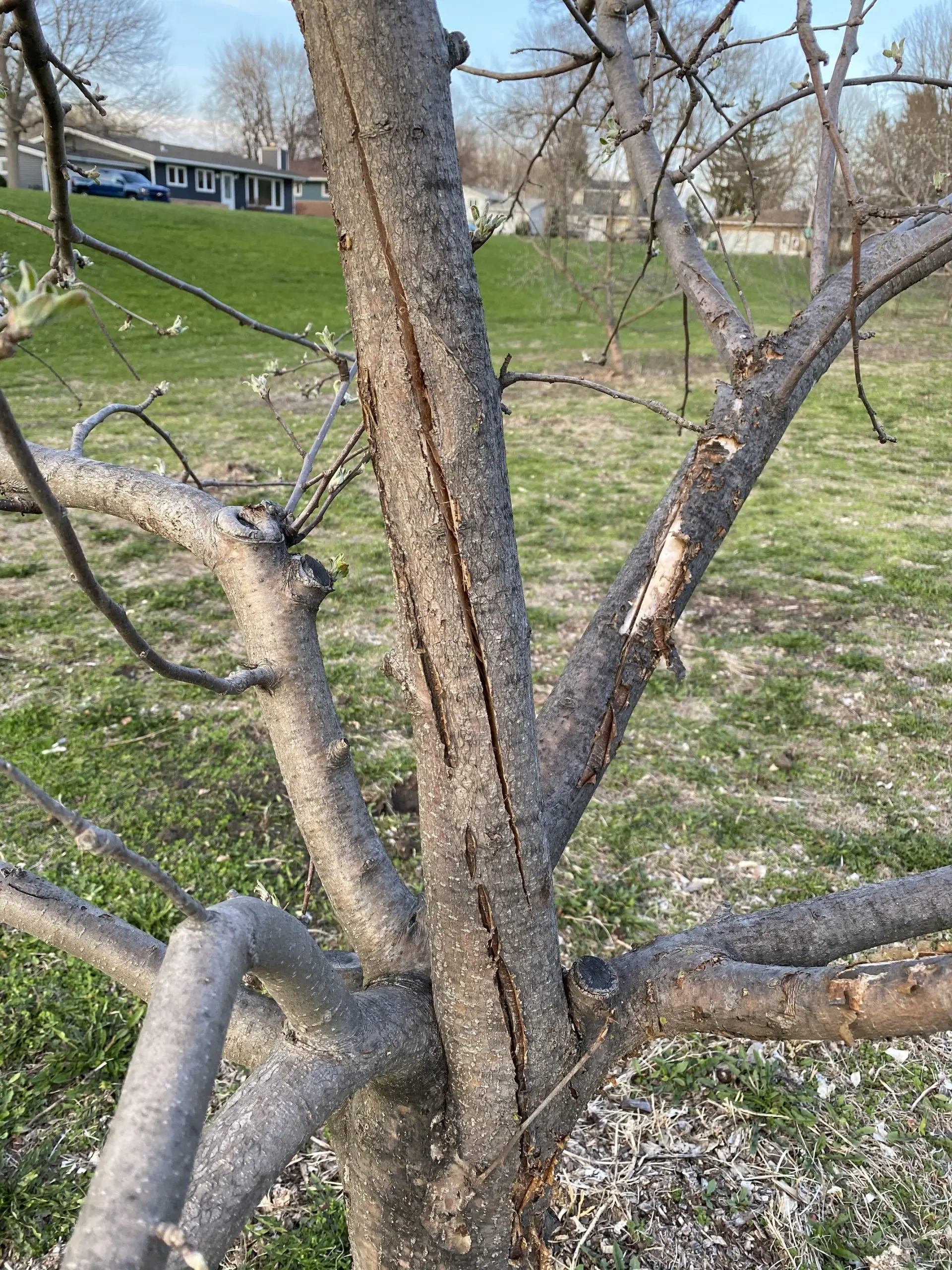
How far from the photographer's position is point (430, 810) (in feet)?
4.38

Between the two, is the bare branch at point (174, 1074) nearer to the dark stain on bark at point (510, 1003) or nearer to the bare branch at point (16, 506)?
the dark stain on bark at point (510, 1003)

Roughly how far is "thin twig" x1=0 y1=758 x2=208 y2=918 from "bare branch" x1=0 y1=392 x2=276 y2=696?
0.62 feet

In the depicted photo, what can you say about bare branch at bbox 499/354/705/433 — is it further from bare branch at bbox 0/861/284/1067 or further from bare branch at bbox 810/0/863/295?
bare branch at bbox 0/861/284/1067

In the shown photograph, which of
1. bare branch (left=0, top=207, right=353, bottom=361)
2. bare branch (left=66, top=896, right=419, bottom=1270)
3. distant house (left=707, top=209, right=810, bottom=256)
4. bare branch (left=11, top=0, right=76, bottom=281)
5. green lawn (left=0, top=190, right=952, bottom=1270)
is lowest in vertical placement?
green lawn (left=0, top=190, right=952, bottom=1270)

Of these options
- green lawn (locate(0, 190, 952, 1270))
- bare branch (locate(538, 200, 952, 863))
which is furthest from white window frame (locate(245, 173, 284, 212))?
bare branch (locate(538, 200, 952, 863))

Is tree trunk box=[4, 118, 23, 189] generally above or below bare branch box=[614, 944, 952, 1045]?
above

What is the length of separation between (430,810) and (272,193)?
61.2 metres

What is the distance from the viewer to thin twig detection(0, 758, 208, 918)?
72cm

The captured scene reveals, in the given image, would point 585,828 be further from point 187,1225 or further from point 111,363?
point 111,363

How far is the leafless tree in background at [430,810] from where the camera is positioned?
0.94m

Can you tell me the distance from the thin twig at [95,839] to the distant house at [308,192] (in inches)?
2270

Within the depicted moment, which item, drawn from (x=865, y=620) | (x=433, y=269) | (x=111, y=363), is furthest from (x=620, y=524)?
(x=111, y=363)

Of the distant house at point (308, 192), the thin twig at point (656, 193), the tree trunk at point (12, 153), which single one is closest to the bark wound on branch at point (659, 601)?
the thin twig at point (656, 193)

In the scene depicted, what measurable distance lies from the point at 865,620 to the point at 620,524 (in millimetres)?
2376
